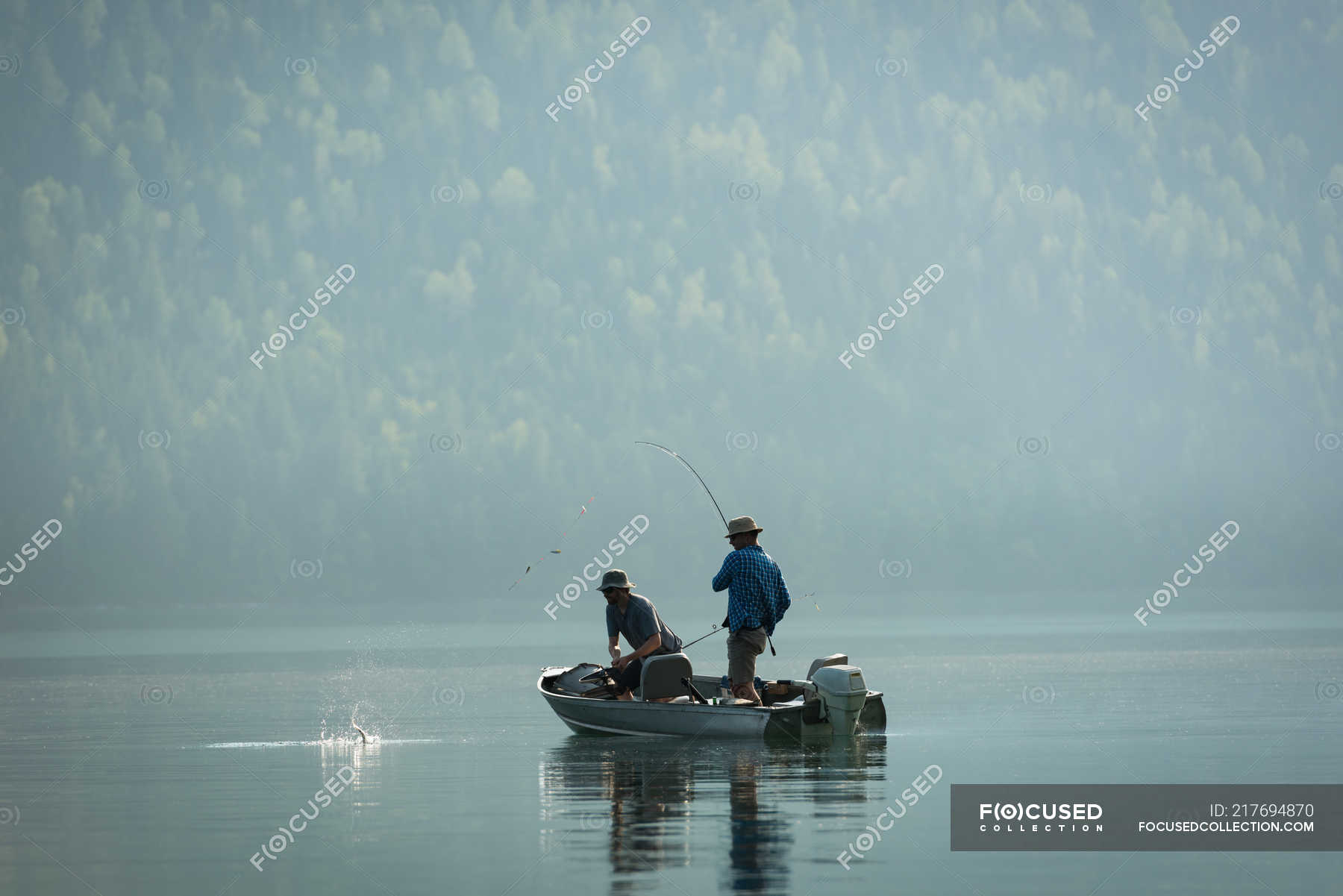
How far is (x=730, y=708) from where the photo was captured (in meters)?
16.0

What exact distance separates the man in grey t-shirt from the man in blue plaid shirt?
110cm

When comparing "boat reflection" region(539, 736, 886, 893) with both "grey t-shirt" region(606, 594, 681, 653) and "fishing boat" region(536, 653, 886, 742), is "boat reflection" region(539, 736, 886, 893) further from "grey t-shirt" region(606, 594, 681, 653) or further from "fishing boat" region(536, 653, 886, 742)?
"grey t-shirt" region(606, 594, 681, 653)

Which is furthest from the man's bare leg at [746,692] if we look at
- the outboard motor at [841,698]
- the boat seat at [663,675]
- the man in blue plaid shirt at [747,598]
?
the outboard motor at [841,698]

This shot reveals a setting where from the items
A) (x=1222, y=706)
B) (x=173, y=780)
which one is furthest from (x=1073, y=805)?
(x=1222, y=706)

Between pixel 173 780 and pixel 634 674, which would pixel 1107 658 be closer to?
pixel 634 674

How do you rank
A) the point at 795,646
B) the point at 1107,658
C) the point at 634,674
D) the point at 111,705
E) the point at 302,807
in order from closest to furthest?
the point at 302,807 < the point at 634,674 < the point at 111,705 < the point at 1107,658 < the point at 795,646

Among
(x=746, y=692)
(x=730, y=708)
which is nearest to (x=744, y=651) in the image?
(x=746, y=692)

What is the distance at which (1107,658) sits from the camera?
41.0m

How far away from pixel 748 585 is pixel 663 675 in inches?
53.7

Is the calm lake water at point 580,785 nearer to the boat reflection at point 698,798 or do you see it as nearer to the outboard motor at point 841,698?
the boat reflection at point 698,798

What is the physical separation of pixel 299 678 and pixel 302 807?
25.3 meters

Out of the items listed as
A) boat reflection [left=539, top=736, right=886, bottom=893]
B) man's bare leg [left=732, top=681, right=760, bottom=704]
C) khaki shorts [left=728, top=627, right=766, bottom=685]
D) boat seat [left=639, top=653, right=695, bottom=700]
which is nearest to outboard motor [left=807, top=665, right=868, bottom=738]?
boat reflection [left=539, top=736, right=886, bottom=893]

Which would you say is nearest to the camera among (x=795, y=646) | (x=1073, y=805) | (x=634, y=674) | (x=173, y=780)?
(x=1073, y=805)

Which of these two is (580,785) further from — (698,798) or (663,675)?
(663,675)
